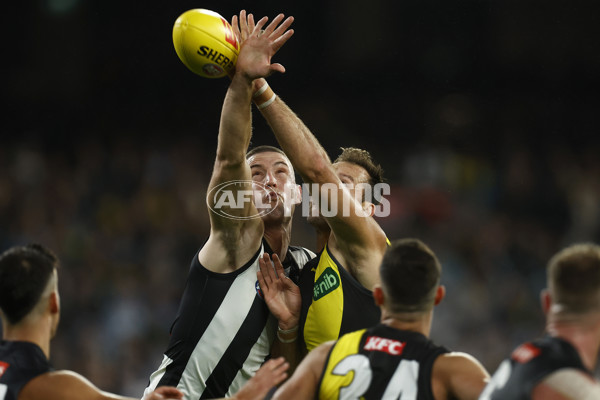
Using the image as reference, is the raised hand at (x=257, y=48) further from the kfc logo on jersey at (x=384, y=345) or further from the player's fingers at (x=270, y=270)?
the kfc logo on jersey at (x=384, y=345)

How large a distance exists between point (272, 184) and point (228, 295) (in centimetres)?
102

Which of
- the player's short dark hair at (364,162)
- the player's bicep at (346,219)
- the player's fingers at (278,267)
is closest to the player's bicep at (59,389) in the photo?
the player's fingers at (278,267)

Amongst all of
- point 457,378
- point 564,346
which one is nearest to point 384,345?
point 457,378

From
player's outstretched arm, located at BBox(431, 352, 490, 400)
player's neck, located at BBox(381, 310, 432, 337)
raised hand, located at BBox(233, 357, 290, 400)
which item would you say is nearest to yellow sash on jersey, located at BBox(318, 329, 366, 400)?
player's neck, located at BBox(381, 310, 432, 337)

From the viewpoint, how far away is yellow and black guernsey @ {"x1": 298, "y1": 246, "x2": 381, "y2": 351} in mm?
5219

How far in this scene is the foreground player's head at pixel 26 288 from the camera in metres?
4.08

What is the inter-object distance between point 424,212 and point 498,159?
87.4 inches

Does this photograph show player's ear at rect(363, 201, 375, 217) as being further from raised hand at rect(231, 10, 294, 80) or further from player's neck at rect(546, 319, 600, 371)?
player's neck at rect(546, 319, 600, 371)

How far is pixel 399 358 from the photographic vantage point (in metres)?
3.91

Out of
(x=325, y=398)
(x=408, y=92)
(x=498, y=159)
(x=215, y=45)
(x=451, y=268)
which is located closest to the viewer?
(x=325, y=398)

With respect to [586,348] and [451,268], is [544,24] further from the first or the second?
[586,348]

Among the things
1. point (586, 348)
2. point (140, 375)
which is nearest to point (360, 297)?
point (586, 348)

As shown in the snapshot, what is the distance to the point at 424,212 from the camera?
45.8 ft

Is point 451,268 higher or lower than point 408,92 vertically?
lower
